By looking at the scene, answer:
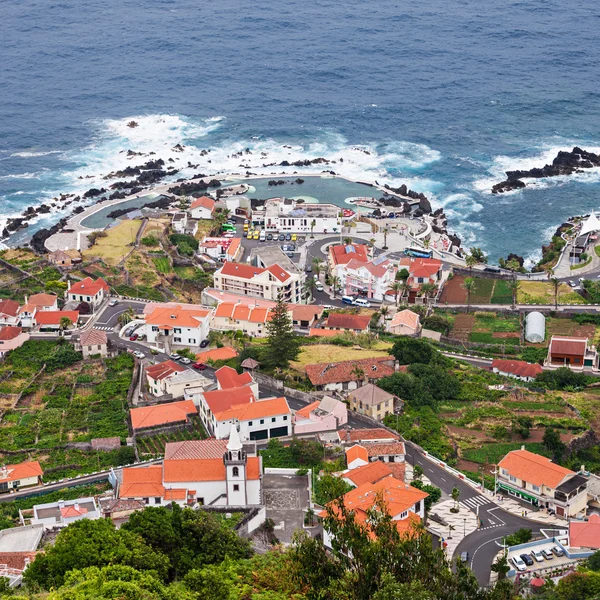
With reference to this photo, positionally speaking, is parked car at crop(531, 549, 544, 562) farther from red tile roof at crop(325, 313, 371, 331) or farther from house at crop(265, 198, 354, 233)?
house at crop(265, 198, 354, 233)

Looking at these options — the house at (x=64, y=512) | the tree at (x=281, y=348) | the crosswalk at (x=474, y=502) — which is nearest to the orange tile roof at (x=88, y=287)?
the tree at (x=281, y=348)

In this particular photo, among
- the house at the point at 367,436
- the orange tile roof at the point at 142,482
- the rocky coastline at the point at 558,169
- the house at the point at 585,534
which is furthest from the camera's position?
the rocky coastline at the point at 558,169

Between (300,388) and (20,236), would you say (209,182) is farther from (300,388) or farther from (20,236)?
(300,388)

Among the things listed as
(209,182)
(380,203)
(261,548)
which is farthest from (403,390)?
(209,182)

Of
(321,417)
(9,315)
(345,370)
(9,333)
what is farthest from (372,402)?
(9,315)

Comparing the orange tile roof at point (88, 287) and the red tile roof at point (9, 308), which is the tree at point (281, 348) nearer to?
the orange tile roof at point (88, 287)
